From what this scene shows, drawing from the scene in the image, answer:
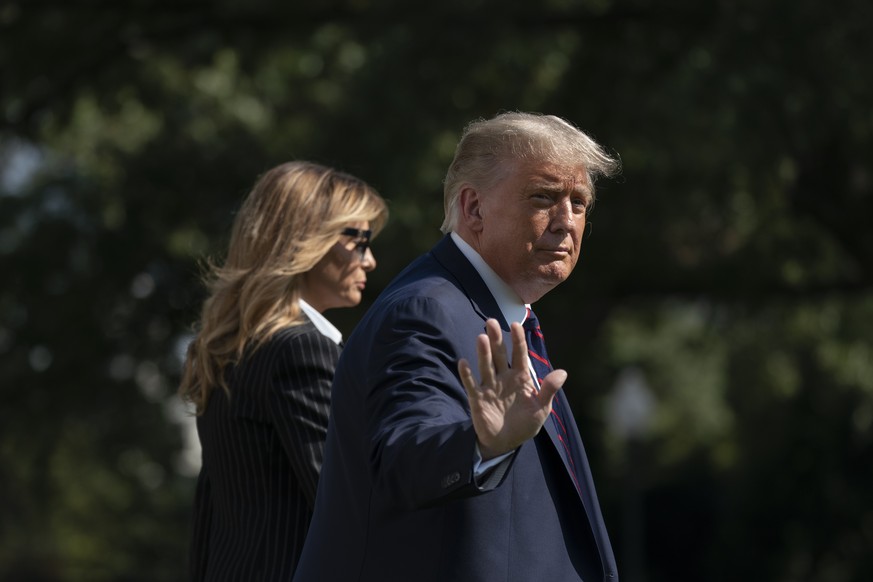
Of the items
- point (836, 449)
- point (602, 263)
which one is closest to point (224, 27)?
point (602, 263)

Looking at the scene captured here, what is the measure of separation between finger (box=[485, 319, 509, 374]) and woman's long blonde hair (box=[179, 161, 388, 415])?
127cm

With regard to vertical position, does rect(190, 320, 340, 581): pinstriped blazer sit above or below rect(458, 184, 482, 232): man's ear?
below

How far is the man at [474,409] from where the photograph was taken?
214 cm

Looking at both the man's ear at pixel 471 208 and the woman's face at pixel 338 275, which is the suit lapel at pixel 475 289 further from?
the woman's face at pixel 338 275

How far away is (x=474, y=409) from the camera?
6.93 feet

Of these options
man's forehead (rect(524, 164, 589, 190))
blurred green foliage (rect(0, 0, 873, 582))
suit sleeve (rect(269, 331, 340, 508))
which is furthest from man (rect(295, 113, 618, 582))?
blurred green foliage (rect(0, 0, 873, 582))

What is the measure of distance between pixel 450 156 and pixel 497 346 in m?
8.90

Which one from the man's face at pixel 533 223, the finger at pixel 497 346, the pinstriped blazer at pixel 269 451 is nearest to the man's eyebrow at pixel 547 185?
the man's face at pixel 533 223

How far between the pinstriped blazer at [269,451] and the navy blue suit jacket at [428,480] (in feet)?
1.88

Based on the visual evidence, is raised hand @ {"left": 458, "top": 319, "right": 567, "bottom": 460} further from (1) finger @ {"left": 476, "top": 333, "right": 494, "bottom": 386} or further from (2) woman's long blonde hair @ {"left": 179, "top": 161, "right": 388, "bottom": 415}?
(2) woman's long blonde hair @ {"left": 179, "top": 161, "right": 388, "bottom": 415}

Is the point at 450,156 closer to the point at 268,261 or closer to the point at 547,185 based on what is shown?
the point at 268,261

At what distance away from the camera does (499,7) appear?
10.5 metres

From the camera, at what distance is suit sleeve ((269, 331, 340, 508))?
10.4ft

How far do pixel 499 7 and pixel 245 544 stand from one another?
780 centimetres
